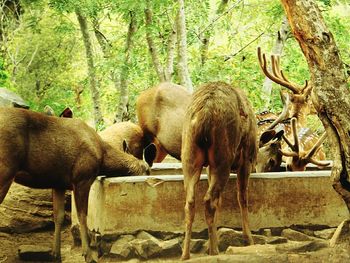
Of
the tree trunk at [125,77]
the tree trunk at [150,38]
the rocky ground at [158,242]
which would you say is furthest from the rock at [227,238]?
the tree trunk at [125,77]

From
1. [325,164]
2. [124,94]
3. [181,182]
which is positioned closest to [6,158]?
[181,182]

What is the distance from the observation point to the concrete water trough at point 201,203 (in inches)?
348

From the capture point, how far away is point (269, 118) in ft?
42.4

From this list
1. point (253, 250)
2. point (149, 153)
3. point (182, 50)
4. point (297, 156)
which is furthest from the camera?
point (182, 50)

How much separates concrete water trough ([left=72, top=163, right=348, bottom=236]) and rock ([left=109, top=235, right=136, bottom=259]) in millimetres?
93

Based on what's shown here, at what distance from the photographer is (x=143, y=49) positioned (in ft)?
82.0

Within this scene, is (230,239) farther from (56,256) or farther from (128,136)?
(128,136)

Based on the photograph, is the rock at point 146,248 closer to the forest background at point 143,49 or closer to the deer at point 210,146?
the deer at point 210,146

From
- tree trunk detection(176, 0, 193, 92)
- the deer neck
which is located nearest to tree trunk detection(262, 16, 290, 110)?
tree trunk detection(176, 0, 193, 92)

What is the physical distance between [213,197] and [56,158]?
2.01 meters

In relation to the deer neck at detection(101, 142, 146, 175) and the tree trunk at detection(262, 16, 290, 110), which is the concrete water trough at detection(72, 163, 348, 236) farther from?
the tree trunk at detection(262, 16, 290, 110)

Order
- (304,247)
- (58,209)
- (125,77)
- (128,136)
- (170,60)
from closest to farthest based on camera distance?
(304,247) → (58,209) → (128,136) → (170,60) → (125,77)

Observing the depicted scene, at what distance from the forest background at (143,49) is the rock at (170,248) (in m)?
5.00

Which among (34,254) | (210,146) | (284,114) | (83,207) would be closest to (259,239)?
(210,146)
